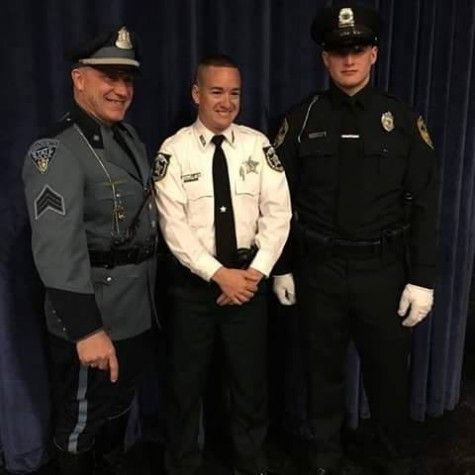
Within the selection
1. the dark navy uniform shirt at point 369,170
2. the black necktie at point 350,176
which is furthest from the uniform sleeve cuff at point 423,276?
the black necktie at point 350,176

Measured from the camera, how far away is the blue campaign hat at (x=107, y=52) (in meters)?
1.65

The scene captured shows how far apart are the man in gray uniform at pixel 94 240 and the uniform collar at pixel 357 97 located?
614 millimetres

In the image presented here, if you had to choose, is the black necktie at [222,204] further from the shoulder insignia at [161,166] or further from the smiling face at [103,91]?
the smiling face at [103,91]

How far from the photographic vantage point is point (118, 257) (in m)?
1.76

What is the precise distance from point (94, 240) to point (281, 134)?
28.0 inches

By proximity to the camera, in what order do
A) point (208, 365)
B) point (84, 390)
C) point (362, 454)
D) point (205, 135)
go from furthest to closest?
point (362, 454) < point (208, 365) < point (205, 135) < point (84, 390)

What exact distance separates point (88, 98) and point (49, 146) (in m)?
0.18

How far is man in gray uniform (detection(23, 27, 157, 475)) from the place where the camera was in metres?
1.59

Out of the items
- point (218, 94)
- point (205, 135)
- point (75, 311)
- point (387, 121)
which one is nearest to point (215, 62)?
point (218, 94)

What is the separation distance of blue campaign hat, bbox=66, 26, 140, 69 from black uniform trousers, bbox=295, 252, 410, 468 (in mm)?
815

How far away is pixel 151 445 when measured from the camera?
239cm

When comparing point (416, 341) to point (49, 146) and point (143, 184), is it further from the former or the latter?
point (49, 146)

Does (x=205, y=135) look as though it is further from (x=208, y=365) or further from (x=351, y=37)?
(x=208, y=365)

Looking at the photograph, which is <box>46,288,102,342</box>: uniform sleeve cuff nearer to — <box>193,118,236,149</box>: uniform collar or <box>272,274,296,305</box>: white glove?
<box>193,118,236,149</box>: uniform collar
